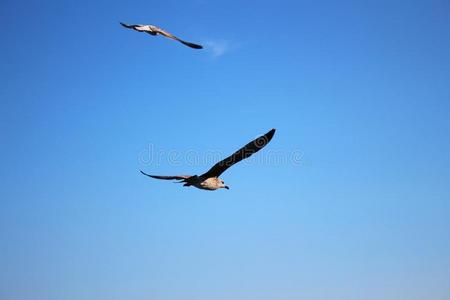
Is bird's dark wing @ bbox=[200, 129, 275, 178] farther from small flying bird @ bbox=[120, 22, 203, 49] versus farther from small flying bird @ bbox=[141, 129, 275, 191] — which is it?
small flying bird @ bbox=[120, 22, 203, 49]

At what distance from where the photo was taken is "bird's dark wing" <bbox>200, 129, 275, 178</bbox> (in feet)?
52.4

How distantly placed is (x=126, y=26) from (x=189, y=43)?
7.07 ft

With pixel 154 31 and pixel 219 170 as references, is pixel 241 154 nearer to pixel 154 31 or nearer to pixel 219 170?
Answer: pixel 219 170

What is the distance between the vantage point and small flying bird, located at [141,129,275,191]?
52.5 ft

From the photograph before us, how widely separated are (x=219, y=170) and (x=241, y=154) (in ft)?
4.02

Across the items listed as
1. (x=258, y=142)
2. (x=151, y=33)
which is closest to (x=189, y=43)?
(x=151, y=33)

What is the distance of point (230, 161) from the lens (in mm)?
16797

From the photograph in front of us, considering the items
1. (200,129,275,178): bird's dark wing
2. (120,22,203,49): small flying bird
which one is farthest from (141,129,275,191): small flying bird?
(120,22,203,49): small flying bird

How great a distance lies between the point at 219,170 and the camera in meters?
17.2

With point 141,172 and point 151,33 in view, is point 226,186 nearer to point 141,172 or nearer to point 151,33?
point 141,172

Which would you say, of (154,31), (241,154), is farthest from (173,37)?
(241,154)

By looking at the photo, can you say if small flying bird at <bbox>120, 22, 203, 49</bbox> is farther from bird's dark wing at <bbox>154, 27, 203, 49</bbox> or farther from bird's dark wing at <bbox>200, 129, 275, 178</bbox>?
bird's dark wing at <bbox>200, 129, 275, 178</bbox>

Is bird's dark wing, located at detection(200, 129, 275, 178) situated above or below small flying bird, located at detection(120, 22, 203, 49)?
below

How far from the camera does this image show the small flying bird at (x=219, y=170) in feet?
52.5
